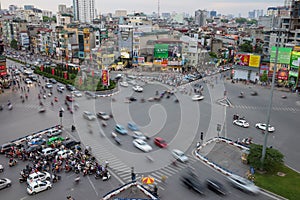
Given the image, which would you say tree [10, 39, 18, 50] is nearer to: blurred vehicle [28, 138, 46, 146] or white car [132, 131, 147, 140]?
blurred vehicle [28, 138, 46, 146]

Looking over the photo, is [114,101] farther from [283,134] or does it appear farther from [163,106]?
[283,134]

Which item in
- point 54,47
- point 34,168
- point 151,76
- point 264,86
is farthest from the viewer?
point 54,47

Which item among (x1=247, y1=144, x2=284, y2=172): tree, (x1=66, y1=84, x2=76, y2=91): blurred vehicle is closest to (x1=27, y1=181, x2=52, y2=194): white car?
(x1=247, y1=144, x2=284, y2=172): tree

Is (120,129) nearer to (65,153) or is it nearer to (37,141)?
(65,153)

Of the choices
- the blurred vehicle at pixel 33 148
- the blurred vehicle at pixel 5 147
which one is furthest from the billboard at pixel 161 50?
the blurred vehicle at pixel 5 147

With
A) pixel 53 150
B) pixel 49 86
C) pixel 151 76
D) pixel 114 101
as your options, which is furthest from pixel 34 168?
pixel 151 76

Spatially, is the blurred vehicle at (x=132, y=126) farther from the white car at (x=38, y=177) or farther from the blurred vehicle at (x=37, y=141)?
the white car at (x=38, y=177)
